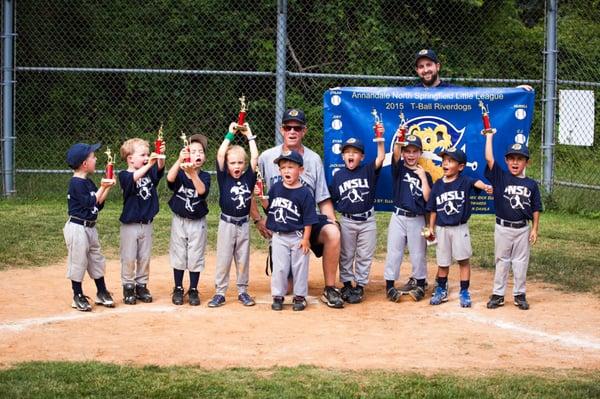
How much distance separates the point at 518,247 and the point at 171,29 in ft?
29.5

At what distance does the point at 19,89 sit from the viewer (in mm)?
15883

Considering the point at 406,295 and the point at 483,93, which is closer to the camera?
the point at 406,295

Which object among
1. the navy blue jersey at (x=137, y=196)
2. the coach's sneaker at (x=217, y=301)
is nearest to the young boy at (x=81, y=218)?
the navy blue jersey at (x=137, y=196)

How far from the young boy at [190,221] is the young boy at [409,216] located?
1620mm

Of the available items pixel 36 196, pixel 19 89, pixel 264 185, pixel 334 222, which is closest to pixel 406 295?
pixel 334 222

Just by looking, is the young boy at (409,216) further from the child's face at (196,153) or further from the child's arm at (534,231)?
the child's face at (196,153)

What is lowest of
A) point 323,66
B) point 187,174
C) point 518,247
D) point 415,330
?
point 415,330

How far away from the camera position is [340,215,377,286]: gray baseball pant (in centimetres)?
880

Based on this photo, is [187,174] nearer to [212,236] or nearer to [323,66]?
[212,236]

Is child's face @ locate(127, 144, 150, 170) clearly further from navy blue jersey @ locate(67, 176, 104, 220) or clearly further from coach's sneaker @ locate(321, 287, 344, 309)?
coach's sneaker @ locate(321, 287, 344, 309)

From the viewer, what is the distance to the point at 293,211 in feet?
27.4

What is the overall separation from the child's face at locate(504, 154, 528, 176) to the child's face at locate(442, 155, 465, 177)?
0.40 meters

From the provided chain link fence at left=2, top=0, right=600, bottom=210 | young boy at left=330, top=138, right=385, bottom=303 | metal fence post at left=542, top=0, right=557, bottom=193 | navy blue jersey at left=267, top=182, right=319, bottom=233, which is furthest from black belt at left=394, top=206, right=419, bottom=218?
chain link fence at left=2, top=0, right=600, bottom=210

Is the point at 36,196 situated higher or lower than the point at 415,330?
higher
